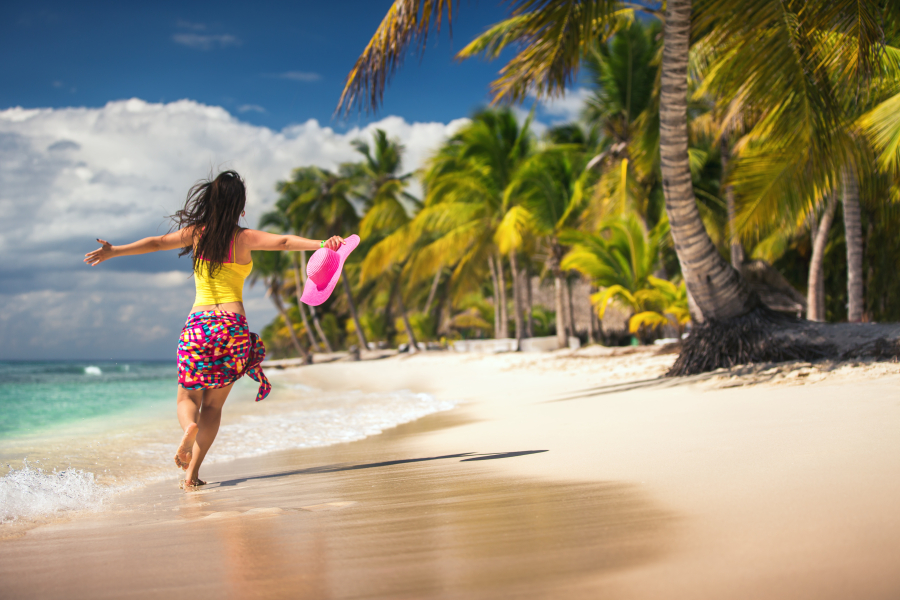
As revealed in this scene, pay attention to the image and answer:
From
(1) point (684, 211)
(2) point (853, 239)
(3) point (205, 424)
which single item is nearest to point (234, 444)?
(3) point (205, 424)

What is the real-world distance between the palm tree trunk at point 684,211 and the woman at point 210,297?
4210mm

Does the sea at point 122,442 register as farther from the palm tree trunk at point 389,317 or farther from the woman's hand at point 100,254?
the palm tree trunk at point 389,317

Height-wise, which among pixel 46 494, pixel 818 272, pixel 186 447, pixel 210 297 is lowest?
pixel 46 494

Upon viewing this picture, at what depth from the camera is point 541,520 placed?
1.67 metres

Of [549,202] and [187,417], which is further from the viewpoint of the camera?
[549,202]

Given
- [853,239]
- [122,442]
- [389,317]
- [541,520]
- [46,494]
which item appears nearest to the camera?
[541,520]

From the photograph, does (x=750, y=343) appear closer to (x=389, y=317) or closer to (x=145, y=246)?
(x=145, y=246)

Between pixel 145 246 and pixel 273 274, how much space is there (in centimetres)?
2992

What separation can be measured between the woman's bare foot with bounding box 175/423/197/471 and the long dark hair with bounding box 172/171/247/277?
720 millimetres

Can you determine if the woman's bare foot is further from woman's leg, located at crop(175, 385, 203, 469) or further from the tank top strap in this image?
the tank top strap

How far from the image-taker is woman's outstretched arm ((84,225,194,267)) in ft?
8.82

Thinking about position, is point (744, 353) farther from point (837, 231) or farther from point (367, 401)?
point (837, 231)

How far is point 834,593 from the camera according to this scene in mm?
1071

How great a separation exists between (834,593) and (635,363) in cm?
734
